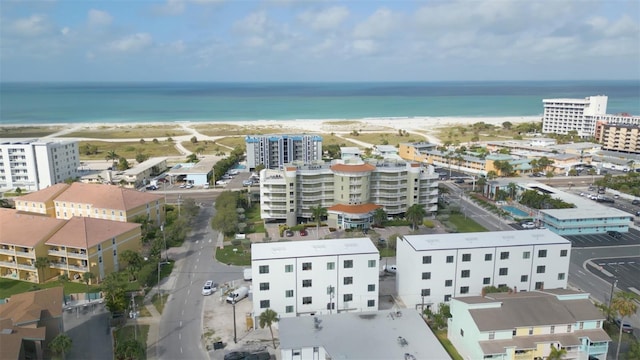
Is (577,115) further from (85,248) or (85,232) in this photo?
(85,248)

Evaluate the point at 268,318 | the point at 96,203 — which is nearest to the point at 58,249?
the point at 96,203

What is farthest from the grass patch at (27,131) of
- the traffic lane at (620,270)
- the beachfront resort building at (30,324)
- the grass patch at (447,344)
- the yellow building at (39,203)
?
the traffic lane at (620,270)

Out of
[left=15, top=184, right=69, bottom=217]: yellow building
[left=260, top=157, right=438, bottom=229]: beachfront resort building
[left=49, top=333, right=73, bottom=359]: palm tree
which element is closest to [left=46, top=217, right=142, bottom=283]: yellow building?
[left=49, top=333, right=73, bottom=359]: palm tree

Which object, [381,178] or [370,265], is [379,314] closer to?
[370,265]

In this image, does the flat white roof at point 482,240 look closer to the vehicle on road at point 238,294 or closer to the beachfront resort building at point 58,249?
the vehicle on road at point 238,294

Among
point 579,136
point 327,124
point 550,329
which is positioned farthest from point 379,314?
point 327,124

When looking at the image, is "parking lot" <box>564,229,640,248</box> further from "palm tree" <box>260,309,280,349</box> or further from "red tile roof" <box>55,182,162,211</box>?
"red tile roof" <box>55,182,162,211</box>
